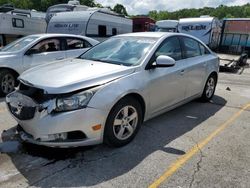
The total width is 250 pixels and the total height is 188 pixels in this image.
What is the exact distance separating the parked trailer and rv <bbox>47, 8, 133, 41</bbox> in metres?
11.9

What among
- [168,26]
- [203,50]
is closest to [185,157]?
[203,50]

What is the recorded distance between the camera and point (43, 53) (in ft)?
24.1

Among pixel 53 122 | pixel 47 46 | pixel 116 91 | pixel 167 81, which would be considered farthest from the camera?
pixel 47 46

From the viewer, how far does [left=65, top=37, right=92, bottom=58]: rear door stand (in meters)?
7.81

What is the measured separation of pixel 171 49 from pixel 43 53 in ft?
12.0

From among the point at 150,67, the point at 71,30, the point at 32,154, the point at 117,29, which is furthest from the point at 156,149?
the point at 117,29

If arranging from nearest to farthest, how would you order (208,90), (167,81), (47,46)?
(167,81)
(208,90)
(47,46)

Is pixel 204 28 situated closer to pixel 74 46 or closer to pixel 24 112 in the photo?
pixel 74 46

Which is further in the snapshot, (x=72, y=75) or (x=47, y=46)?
(x=47, y=46)

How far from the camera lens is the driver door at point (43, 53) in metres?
7.05

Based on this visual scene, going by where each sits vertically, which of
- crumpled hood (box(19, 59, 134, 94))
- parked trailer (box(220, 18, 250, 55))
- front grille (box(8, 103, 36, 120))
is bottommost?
parked trailer (box(220, 18, 250, 55))

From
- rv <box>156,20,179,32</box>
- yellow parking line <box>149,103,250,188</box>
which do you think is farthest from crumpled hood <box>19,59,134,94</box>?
rv <box>156,20,179,32</box>

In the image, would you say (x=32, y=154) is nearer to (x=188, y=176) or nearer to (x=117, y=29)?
(x=188, y=176)

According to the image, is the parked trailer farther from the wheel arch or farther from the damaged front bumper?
the damaged front bumper
